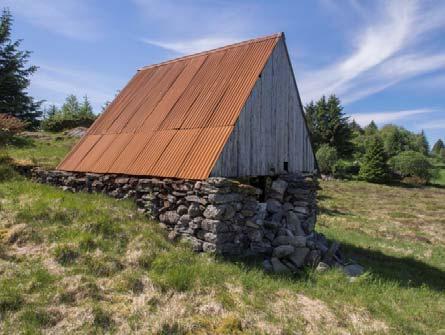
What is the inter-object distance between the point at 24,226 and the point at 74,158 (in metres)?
5.38

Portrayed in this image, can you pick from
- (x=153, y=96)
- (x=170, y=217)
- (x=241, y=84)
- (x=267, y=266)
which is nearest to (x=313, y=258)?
(x=267, y=266)

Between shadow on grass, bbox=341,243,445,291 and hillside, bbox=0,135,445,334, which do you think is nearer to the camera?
hillside, bbox=0,135,445,334

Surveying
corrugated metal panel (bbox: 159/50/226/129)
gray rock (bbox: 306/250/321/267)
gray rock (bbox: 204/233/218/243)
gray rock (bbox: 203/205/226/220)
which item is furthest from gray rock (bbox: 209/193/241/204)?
corrugated metal panel (bbox: 159/50/226/129)

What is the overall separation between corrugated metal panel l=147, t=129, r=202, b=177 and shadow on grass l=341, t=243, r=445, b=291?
6.24 meters

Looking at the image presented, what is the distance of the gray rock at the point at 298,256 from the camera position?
8906 mm

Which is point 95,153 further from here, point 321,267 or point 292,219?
point 321,267

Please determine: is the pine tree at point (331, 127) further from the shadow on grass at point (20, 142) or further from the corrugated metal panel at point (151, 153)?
the corrugated metal panel at point (151, 153)

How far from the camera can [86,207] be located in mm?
8898

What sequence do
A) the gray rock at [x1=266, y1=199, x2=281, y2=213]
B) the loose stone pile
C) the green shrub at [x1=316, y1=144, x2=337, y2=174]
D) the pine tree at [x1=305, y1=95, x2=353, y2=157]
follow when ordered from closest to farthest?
1. the loose stone pile
2. the gray rock at [x1=266, y1=199, x2=281, y2=213]
3. the green shrub at [x1=316, y1=144, x2=337, y2=174]
4. the pine tree at [x1=305, y1=95, x2=353, y2=157]

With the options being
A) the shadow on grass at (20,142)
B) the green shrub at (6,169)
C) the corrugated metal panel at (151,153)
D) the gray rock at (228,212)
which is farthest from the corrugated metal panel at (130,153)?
the shadow on grass at (20,142)

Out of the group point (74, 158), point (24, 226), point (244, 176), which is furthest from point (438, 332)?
point (74, 158)

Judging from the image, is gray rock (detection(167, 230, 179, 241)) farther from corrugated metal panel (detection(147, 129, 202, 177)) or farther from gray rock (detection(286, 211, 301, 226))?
gray rock (detection(286, 211, 301, 226))

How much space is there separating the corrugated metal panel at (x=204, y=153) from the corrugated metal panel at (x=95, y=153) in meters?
4.29

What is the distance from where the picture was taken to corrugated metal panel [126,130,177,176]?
9.78 metres
